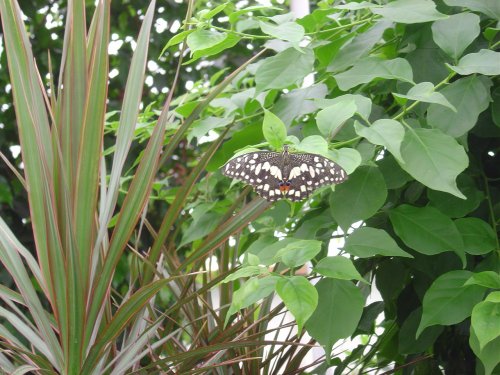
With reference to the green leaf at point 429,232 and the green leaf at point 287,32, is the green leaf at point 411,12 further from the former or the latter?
the green leaf at point 429,232

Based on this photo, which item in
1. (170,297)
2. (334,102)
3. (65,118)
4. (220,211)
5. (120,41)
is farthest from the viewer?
(120,41)

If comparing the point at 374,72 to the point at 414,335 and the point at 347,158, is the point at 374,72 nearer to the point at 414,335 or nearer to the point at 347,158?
the point at 347,158

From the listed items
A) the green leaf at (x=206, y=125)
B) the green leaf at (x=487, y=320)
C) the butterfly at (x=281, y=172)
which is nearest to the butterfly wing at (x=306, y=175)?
the butterfly at (x=281, y=172)

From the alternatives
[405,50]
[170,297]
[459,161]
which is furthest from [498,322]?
[170,297]

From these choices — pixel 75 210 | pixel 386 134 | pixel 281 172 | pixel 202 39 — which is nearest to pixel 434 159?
pixel 386 134

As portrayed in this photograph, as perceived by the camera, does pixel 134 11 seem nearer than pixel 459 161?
No

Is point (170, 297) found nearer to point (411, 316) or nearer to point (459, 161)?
point (411, 316)

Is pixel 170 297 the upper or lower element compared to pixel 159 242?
lower

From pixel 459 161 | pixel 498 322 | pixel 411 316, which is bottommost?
pixel 411 316
